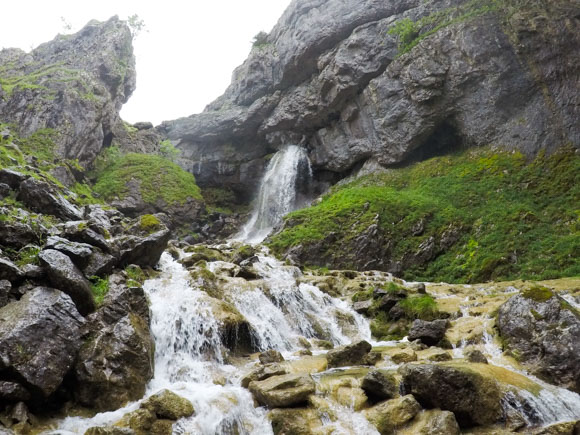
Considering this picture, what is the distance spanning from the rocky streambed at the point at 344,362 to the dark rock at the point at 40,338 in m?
0.90

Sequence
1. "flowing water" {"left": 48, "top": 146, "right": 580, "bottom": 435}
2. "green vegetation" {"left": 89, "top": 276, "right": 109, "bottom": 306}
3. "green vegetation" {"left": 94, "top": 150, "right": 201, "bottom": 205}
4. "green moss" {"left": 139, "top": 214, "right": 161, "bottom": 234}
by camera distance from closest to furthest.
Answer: "flowing water" {"left": 48, "top": 146, "right": 580, "bottom": 435} → "green vegetation" {"left": 89, "top": 276, "right": 109, "bottom": 306} → "green moss" {"left": 139, "top": 214, "right": 161, "bottom": 234} → "green vegetation" {"left": 94, "top": 150, "right": 201, "bottom": 205}

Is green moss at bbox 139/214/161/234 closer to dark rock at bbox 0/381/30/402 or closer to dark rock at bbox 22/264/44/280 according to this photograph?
→ dark rock at bbox 22/264/44/280

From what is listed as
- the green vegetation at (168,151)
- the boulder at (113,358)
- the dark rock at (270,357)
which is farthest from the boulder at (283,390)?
the green vegetation at (168,151)

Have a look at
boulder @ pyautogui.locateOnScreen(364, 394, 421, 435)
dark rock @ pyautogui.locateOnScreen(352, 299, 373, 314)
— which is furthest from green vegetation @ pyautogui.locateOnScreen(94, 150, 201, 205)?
boulder @ pyautogui.locateOnScreen(364, 394, 421, 435)

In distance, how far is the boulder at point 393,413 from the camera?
7.21 metres

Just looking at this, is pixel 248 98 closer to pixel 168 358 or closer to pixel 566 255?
pixel 566 255

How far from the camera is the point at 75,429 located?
7.45 meters

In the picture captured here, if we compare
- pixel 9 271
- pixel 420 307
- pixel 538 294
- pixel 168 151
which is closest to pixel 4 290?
pixel 9 271

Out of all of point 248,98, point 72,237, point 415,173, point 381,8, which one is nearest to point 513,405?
point 72,237

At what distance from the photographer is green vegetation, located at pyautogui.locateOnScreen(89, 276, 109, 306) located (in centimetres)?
1036

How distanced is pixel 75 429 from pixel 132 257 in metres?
8.86

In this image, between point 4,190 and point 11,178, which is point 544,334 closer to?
point 4,190

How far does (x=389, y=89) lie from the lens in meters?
36.4

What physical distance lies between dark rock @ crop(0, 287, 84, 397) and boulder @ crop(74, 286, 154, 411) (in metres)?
0.34
